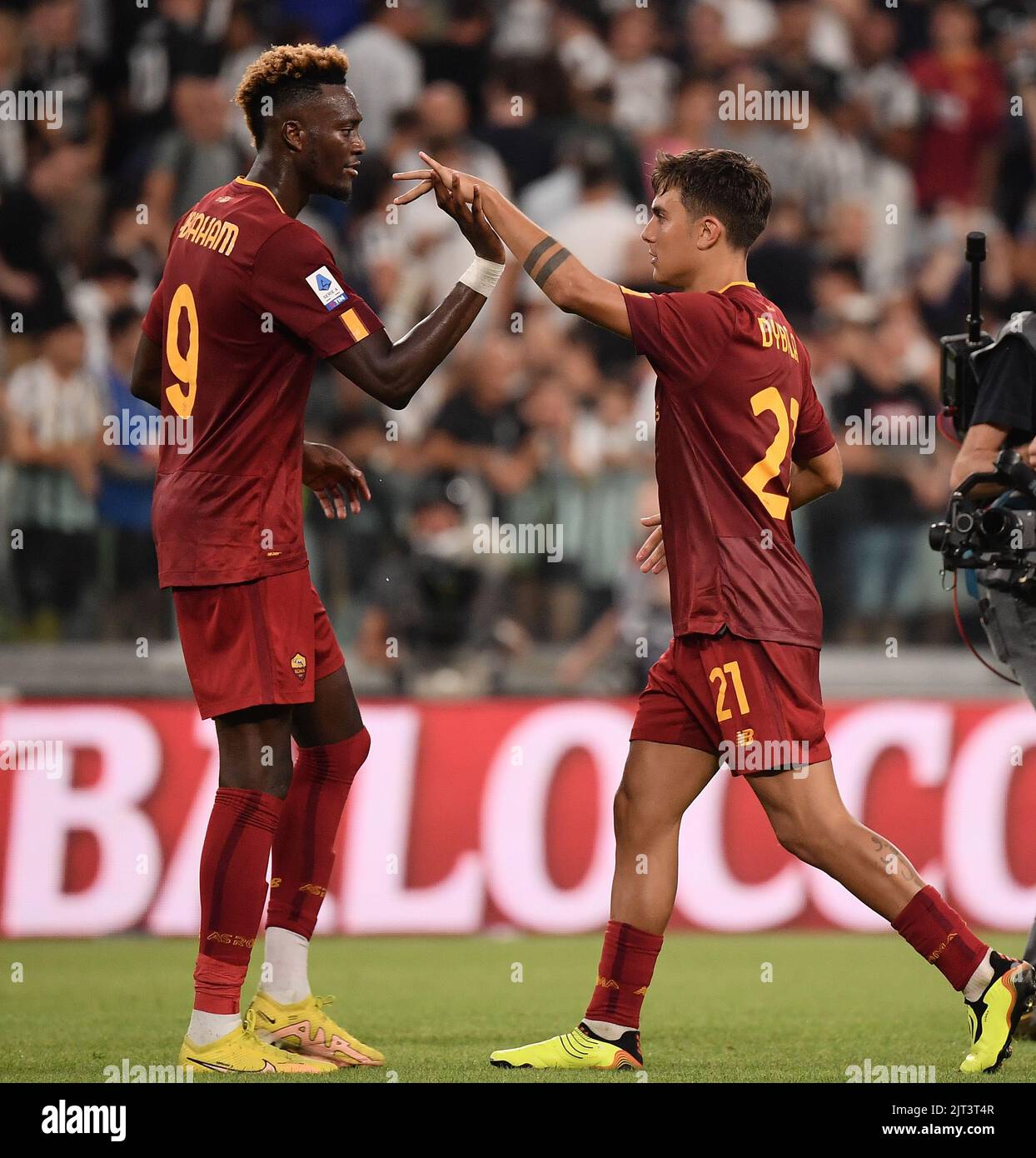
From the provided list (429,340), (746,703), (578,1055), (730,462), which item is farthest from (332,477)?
(578,1055)

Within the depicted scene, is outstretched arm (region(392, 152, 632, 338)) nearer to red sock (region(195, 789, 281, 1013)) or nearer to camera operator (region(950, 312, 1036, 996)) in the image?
camera operator (region(950, 312, 1036, 996))

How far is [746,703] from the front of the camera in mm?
4828

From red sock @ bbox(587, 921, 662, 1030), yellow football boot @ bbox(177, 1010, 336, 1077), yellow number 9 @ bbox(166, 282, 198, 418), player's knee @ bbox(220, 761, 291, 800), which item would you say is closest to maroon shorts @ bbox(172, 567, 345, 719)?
player's knee @ bbox(220, 761, 291, 800)

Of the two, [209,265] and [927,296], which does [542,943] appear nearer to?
[209,265]

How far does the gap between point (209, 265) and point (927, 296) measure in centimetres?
821

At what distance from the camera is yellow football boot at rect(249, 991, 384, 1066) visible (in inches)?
203

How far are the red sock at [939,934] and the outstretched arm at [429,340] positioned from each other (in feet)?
6.43

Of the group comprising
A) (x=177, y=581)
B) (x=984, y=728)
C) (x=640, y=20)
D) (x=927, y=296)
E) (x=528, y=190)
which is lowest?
(x=984, y=728)

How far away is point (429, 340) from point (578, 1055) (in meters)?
2.03

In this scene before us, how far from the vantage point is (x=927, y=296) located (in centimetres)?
1223

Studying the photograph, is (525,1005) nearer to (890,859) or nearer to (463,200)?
(890,859)

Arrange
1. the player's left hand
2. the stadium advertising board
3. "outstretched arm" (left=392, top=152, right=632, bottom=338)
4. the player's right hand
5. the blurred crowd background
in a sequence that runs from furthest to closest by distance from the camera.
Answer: the blurred crowd background < the stadium advertising board < the player's left hand < the player's right hand < "outstretched arm" (left=392, top=152, right=632, bottom=338)

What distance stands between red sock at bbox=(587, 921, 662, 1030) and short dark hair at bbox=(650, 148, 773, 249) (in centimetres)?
198

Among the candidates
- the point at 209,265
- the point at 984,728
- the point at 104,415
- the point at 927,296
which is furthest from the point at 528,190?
the point at 209,265
